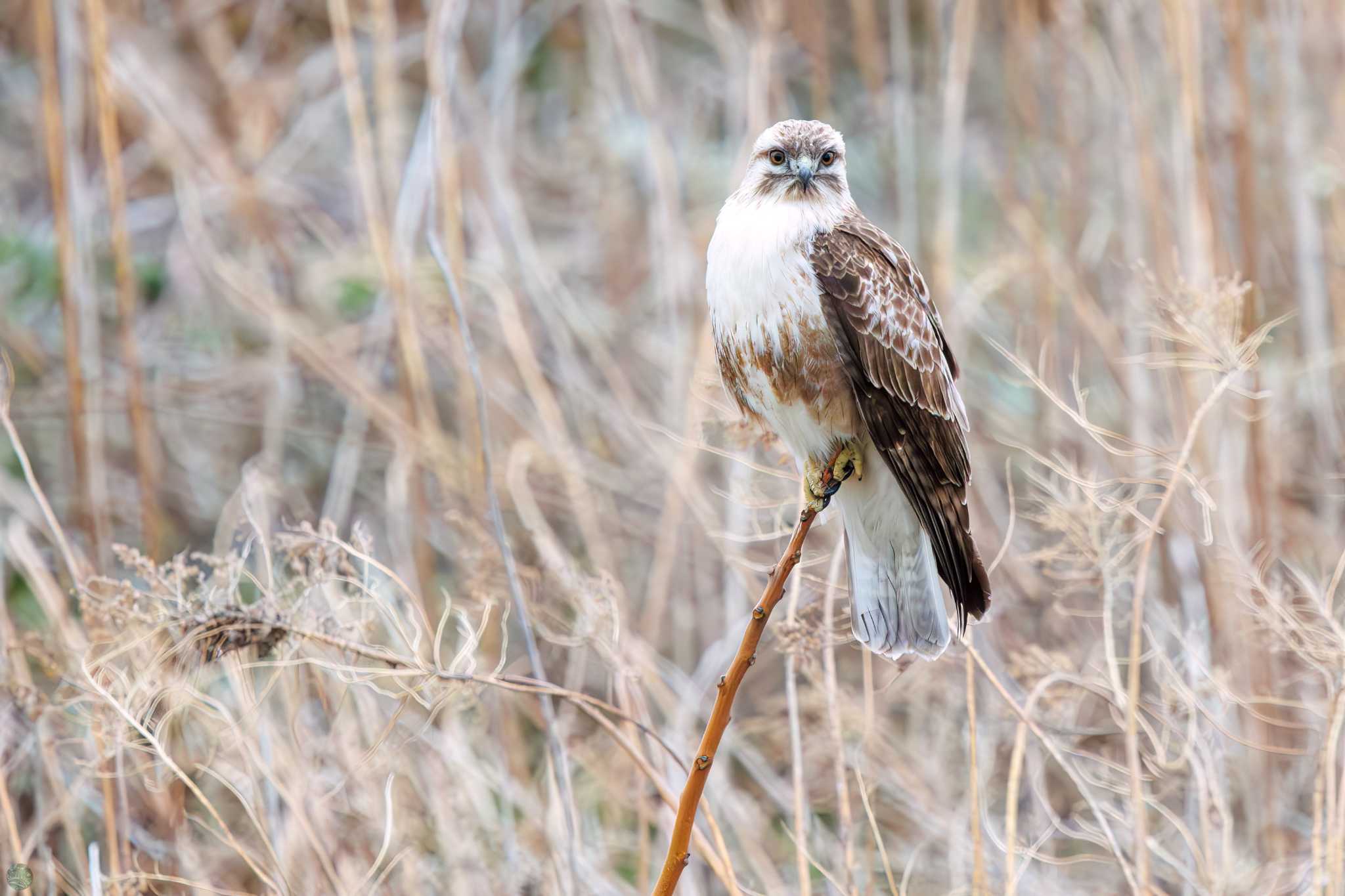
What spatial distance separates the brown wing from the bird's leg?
0.08 metres

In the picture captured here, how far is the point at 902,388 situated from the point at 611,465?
228 cm

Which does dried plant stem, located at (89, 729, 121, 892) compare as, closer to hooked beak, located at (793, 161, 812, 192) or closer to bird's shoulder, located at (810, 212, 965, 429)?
bird's shoulder, located at (810, 212, 965, 429)

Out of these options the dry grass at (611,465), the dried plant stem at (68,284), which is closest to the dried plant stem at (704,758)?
the dry grass at (611,465)

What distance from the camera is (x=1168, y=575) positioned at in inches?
154

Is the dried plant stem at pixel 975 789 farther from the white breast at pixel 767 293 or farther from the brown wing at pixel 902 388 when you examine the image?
the white breast at pixel 767 293

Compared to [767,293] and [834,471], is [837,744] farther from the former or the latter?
[767,293]

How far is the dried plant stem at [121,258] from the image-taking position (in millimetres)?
3172

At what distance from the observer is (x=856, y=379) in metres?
2.61

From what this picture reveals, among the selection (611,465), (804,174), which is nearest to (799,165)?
(804,174)

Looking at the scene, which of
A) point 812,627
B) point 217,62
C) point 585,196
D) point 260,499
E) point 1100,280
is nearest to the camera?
point 812,627

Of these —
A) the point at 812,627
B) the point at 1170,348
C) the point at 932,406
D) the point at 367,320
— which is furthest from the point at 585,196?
the point at 812,627

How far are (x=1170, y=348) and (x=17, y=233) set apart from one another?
4345 millimetres

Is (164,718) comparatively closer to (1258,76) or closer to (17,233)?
(17,233)

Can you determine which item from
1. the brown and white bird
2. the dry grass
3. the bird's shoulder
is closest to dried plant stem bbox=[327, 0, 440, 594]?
the dry grass
